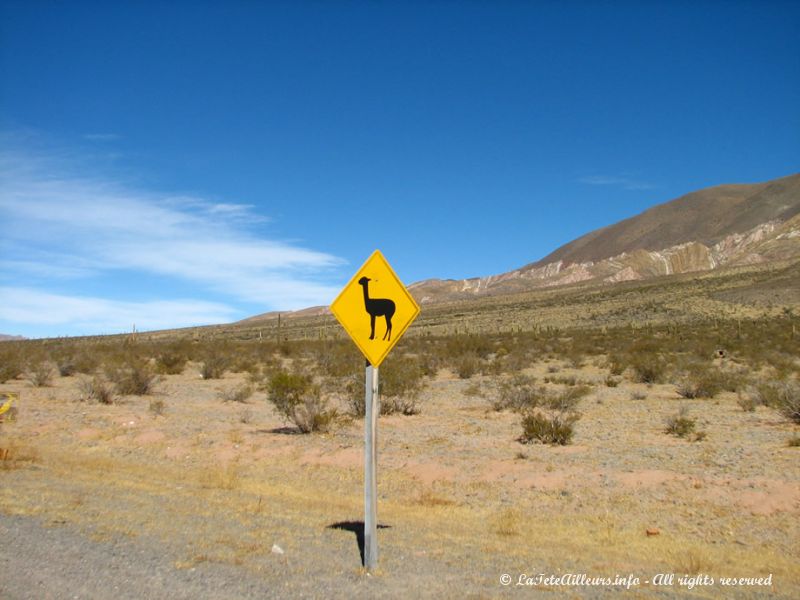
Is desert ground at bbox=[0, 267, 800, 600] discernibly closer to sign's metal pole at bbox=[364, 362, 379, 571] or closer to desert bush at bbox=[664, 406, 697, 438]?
desert bush at bbox=[664, 406, 697, 438]

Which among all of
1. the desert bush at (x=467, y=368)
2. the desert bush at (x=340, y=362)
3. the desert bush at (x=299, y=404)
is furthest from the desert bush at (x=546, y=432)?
the desert bush at (x=467, y=368)

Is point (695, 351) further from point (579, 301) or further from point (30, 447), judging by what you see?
Answer: point (579, 301)

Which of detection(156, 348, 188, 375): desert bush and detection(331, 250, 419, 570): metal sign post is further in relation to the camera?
detection(156, 348, 188, 375): desert bush

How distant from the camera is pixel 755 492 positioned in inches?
400

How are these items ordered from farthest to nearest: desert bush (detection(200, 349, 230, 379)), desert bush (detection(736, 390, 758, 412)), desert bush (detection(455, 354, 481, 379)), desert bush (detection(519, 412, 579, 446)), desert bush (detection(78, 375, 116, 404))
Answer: desert bush (detection(200, 349, 230, 379)) < desert bush (detection(455, 354, 481, 379)) < desert bush (detection(78, 375, 116, 404)) < desert bush (detection(736, 390, 758, 412)) < desert bush (detection(519, 412, 579, 446))

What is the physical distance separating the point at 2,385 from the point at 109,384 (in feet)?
15.0

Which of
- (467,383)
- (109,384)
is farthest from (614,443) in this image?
(109,384)

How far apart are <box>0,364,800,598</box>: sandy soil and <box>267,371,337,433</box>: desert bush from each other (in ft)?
1.48

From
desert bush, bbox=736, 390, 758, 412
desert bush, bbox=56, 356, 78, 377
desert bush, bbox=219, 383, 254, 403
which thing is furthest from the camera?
desert bush, bbox=56, 356, 78, 377

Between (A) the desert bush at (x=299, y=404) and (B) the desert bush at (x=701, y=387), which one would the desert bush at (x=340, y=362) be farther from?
(B) the desert bush at (x=701, y=387)

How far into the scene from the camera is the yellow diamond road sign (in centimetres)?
669

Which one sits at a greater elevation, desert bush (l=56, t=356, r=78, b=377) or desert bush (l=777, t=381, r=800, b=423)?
desert bush (l=56, t=356, r=78, b=377)

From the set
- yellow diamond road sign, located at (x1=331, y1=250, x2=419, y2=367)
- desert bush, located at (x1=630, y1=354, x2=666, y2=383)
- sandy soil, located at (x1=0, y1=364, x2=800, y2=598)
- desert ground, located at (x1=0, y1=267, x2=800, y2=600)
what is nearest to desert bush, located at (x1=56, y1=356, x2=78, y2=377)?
desert ground, located at (x1=0, y1=267, x2=800, y2=600)

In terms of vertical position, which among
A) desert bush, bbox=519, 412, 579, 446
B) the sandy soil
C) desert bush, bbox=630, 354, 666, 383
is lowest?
the sandy soil
